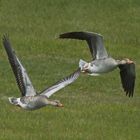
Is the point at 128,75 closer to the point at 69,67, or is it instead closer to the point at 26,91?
the point at 26,91

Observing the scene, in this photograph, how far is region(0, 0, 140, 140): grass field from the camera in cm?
1928

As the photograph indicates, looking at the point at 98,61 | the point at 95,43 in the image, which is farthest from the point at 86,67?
the point at 95,43

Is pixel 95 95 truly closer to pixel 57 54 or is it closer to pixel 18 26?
pixel 57 54

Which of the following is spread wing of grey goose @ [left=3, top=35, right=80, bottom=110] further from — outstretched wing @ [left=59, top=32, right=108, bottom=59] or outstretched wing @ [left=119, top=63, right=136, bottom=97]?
outstretched wing @ [left=119, top=63, right=136, bottom=97]

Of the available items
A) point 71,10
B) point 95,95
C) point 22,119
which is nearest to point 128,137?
point 22,119

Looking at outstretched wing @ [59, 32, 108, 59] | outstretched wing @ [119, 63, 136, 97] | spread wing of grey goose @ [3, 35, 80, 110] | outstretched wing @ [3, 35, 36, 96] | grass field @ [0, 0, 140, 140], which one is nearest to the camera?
spread wing of grey goose @ [3, 35, 80, 110]

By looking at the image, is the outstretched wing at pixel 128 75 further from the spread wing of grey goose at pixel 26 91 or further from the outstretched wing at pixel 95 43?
the spread wing of grey goose at pixel 26 91

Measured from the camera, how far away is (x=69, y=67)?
85.8 ft

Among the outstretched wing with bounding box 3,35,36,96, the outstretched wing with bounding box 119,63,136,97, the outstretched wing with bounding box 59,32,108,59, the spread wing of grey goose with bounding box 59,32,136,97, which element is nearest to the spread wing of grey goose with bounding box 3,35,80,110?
the outstretched wing with bounding box 3,35,36,96

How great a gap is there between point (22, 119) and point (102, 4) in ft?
46.0

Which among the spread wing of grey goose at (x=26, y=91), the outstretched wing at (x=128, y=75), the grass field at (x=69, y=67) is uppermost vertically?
the spread wing of grey goose at (x=26, y=91)

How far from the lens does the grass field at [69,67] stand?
1928cm

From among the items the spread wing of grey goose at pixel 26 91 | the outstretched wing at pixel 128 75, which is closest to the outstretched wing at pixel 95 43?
the outstretched wing at pixel 128 75

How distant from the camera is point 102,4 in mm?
33219
